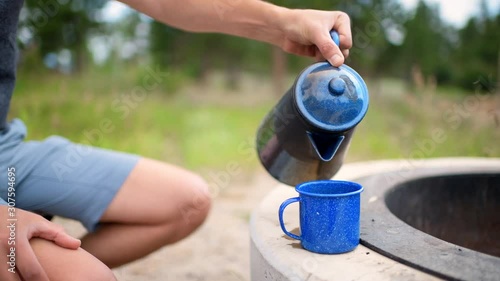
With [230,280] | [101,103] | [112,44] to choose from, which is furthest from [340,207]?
[112,44]

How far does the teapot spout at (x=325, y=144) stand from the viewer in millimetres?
1266

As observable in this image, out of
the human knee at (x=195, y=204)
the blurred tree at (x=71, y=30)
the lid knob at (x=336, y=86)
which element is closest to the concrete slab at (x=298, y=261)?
the human knee at (x=195, y=204)

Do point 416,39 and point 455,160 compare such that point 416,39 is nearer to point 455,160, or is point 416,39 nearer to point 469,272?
point 455,160

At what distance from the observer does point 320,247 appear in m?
1.11

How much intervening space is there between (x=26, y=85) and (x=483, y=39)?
7.45 metres

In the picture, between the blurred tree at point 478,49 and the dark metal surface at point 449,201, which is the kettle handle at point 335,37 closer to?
the dark metal surface at point 449,201

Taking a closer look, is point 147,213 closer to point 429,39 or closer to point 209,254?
point 209,254

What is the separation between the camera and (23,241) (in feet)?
3.55

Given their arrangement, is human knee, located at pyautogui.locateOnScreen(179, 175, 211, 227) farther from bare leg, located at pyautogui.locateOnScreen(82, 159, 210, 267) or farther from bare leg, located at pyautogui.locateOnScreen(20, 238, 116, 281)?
bare leg, located at pyautogui.locateOnScreen(20, 238, 116, 281)

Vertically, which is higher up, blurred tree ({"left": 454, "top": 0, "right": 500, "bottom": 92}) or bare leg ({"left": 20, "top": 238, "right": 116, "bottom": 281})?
blurred tree ({"left": 454, "top": 0, "right": 500, "bottom": 92})

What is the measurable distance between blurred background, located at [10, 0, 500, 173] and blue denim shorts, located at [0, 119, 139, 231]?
63cm

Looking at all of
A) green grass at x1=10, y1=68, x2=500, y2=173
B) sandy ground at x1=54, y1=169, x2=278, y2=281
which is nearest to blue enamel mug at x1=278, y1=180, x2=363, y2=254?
sandy ground at x1=54, y1=169, x2=278, y2=281

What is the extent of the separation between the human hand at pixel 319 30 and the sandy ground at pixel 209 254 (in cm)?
110

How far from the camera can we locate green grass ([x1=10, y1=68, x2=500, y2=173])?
434 centimetres
